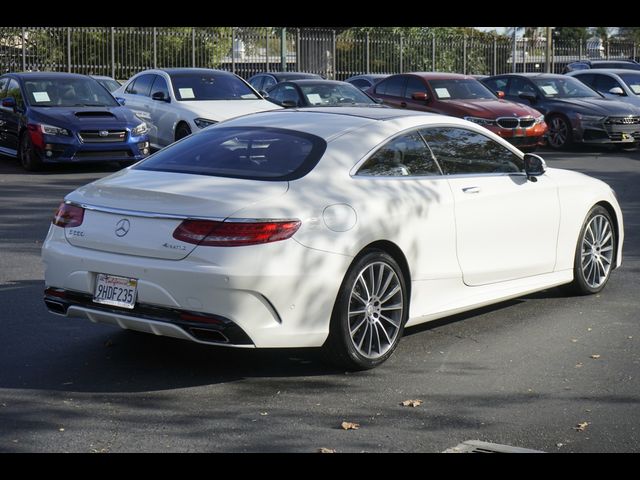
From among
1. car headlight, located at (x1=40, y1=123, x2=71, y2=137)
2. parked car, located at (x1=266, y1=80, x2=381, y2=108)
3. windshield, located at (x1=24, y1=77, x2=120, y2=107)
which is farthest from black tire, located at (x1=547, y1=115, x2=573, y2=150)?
car headlight, located at (x1=40, y1=123, x2=71, y2=137)

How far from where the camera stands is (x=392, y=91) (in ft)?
77.0

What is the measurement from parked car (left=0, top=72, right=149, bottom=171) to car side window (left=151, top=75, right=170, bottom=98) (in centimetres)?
94

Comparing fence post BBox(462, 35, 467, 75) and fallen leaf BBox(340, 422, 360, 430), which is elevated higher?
fence post BBox(462, 35, 467, 75)

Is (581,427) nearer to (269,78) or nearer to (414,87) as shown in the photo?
(414,87)

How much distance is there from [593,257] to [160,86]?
12052 mm

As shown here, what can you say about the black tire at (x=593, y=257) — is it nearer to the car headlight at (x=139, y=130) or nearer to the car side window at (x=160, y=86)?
the car headlight at (x=139, y=130)

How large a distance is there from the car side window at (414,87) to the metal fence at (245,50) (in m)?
13.6

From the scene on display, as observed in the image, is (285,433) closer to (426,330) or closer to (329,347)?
(329,347)

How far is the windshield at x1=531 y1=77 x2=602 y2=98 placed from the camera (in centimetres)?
2402

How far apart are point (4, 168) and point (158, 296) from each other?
13.2 metres

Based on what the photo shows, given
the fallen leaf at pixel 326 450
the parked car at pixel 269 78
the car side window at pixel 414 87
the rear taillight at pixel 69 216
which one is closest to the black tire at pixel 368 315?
the fallen leaf at pixel 326 450

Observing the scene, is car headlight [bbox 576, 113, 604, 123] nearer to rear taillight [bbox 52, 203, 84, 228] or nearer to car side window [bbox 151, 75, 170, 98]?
car side window [bbox 151, 75, 170, 98]

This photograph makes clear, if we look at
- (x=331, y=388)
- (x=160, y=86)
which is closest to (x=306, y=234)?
(x=331, y=388)
